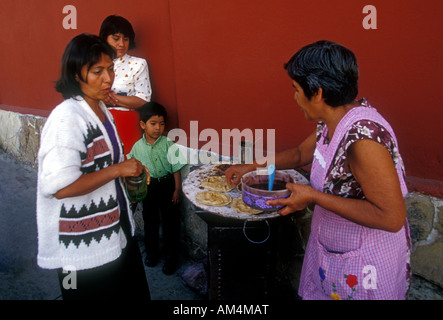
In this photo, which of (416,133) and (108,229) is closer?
(108,229)

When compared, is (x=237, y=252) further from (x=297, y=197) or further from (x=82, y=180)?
(x=82, y=180)

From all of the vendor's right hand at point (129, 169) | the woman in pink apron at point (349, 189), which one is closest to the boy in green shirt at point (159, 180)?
the vendor's right hand at point (129, 169)

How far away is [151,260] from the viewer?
350 centimetres

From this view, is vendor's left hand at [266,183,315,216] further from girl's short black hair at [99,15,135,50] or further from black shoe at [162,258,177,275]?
girl's short black hair at [99,15,135,50]

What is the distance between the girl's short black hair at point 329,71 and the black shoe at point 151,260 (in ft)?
8.83

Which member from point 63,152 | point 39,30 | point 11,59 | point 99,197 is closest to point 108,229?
point 99,197

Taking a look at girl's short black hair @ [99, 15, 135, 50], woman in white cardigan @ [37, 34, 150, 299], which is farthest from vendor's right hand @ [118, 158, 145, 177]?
girl's short black hair @ [99, 15, 135, 50]

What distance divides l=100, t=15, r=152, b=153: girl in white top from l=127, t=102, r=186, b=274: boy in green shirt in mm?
162

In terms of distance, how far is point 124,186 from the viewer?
196 centimetres

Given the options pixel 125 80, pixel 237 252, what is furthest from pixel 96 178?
pixel 125 80

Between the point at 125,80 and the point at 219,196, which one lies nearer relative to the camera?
the point at 219,196

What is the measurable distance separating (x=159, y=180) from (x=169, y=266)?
36.8 inches

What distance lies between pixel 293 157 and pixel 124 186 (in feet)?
3.65
